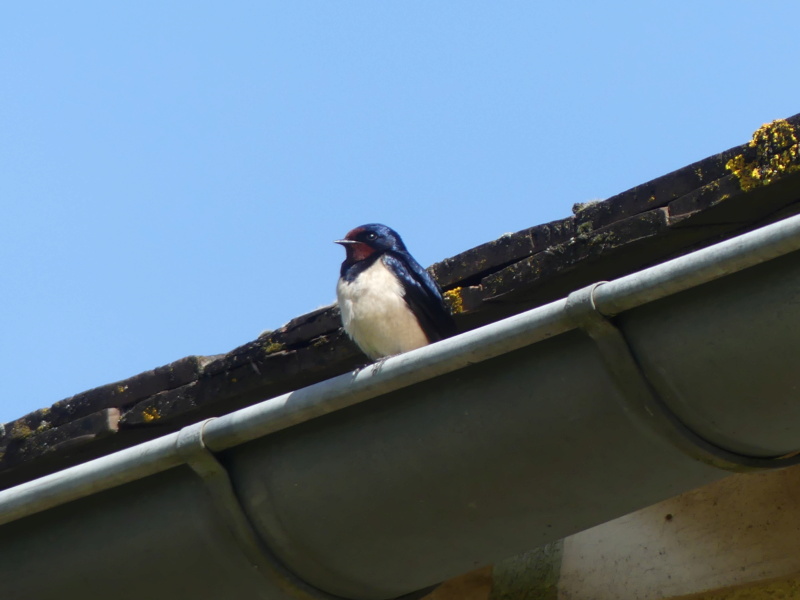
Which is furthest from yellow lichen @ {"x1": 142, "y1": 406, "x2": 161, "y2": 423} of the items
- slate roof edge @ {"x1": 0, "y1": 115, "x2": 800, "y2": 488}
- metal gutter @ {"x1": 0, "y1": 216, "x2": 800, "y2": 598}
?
metal gutter @ {"x1": 0, "y1": 216, "x2": 800, "y2": 598}

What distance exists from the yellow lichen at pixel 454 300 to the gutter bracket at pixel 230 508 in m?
0.94

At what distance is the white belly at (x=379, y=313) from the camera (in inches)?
132

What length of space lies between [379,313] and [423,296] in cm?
15

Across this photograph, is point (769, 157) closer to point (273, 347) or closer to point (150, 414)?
point (273, 347)

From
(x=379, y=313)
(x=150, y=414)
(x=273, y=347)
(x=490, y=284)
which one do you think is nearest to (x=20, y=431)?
(x=150, y=414)

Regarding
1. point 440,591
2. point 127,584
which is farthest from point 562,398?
point 440,591

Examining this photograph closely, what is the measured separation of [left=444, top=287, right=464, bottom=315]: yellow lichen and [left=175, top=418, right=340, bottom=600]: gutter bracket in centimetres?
94

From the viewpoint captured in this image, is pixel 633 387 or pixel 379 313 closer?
pixel 633 387

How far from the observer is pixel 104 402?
138 inches

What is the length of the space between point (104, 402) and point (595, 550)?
1.51 metres

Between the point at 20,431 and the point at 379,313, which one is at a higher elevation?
the point at 20,431

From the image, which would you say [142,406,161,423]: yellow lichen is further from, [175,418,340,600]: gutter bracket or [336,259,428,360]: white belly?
[175,418,340,600]: gutter bracket

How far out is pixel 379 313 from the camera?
12.1ft

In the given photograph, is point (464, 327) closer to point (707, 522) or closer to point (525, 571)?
point (525, 571)
